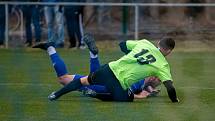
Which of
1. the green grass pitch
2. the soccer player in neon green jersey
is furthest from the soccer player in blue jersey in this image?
the soccer player in neon green jersey

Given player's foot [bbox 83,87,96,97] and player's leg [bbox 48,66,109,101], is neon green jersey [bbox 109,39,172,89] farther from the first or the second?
player's foot [bbox 83,87,96,97]

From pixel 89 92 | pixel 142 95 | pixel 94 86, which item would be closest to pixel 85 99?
pixel 89 92

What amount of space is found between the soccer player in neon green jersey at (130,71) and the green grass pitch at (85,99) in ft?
0.54

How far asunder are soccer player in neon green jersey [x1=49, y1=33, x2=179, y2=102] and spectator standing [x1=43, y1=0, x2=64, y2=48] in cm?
844

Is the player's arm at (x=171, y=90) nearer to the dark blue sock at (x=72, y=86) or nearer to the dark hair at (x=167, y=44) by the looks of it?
the dark hair at (x=167, y=44)

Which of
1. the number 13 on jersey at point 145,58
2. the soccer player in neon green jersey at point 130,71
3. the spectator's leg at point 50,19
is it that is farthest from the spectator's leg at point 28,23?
the number 13 on jersey at point 145,58

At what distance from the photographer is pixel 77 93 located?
11680 millimetres

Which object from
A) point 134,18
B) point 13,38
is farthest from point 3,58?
point 134,18

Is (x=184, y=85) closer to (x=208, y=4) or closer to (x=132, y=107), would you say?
(x=132, y=107)

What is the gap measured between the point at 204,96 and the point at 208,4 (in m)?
8.29

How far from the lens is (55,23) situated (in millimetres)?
19328

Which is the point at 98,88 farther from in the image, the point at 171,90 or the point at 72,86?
the point at 171,90

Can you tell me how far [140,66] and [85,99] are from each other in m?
0.96

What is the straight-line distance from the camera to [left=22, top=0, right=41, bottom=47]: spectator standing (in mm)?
19109
